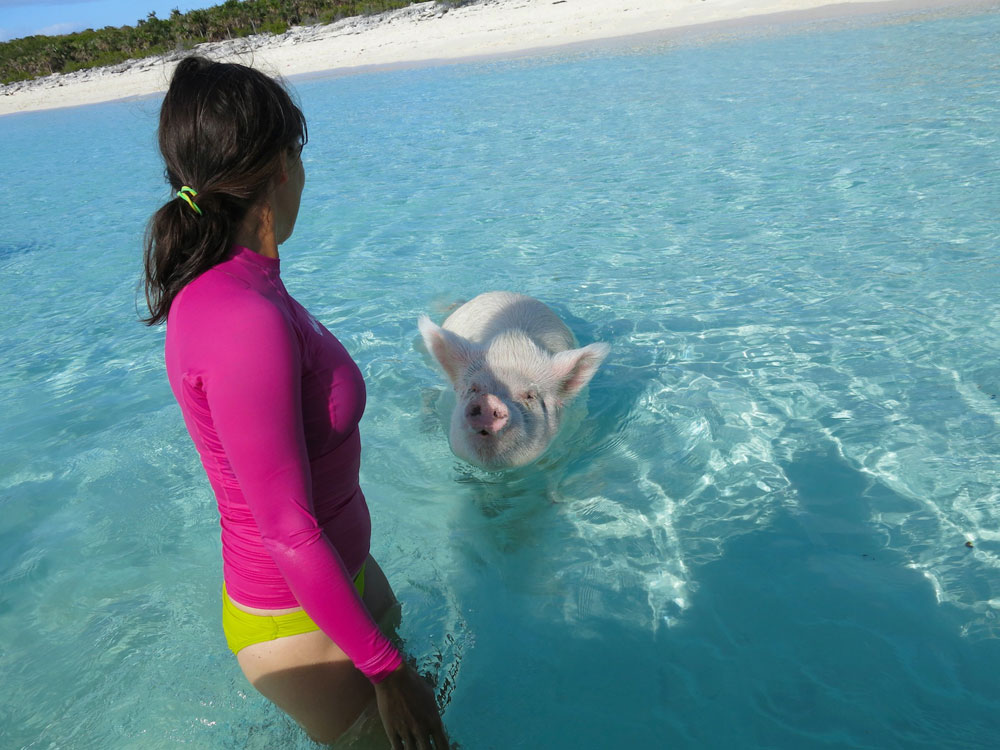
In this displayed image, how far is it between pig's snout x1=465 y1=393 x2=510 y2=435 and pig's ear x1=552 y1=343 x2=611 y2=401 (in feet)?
1.68

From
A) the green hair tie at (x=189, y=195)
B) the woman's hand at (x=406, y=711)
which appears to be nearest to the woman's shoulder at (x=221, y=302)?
the green hair tie at (x=189, y=195)

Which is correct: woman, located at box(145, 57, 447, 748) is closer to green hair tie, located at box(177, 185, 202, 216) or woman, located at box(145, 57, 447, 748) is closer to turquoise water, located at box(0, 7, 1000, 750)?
green hair tie, located at box(177, 185, 202, 216)

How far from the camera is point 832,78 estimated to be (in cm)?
1458

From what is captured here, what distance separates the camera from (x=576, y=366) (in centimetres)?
452

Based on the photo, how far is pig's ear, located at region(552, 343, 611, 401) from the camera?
14.5 ft

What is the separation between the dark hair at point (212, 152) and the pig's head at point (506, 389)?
2.43 metres

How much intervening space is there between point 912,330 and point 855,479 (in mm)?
1981

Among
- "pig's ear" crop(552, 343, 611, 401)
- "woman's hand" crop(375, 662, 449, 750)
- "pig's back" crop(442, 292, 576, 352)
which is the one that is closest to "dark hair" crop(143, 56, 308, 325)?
"woman's hand" crop(375, 662, 449, 750)

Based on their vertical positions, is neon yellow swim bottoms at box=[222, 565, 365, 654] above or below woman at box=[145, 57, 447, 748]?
below

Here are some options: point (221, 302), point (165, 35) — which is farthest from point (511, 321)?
point (165, 35)

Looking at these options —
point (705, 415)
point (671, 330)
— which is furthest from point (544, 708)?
point (671, 330)

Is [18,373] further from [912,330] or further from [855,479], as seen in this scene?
[912,330]

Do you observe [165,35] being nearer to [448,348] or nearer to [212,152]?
[448,348]

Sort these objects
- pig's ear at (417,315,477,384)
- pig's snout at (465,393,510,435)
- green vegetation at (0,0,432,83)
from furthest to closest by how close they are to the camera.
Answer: green vegetation at (0,0,432,83) < pig's ear at (417,315,477,384) < pig's snout at (465,393,510,435)
